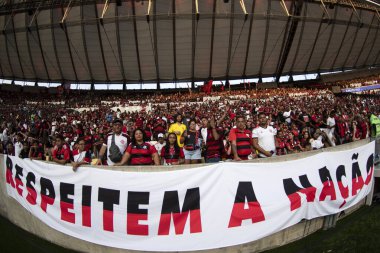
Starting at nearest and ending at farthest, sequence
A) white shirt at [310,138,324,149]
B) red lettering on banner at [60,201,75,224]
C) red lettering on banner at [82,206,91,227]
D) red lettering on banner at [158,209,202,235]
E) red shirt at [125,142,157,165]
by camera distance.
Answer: red lettering on banner at [158,209,202,235] → red lettering on banner at [82,206,91,227] → red lettering on banner at [60,201,75,224] → red shirt at [125,142,157,165] → white shirt at [310,138,324,149]

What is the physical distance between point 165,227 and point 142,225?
0.33m

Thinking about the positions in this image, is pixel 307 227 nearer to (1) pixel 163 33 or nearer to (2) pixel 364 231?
(2) pixel 364 231

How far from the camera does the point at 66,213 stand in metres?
4.79

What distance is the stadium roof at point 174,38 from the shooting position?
3469 centimetres

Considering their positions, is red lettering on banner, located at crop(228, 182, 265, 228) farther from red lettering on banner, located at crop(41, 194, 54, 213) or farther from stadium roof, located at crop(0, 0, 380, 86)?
stadium roof, located at crop(0, 0, 380, 86)

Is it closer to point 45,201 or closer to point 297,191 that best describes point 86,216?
point 45,201

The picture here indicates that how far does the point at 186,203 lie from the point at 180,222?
0.28 meters

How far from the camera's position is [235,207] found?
4301 mm

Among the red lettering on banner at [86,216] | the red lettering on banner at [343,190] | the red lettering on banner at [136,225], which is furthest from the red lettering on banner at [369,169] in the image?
the red lettering on banner at [86,216]

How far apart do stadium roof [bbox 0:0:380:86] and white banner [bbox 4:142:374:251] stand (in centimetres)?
2952

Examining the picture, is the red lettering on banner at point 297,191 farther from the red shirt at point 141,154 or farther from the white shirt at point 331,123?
the white shirt at point 331,123

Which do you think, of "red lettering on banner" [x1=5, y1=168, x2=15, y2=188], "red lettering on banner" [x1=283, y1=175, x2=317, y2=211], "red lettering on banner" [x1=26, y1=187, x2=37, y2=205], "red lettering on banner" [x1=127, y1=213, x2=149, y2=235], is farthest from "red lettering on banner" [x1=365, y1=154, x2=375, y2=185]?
"red lettering on banner" [x1=5, y1=168, x2=15, y2=188]

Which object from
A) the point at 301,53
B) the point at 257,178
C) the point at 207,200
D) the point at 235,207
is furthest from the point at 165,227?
the point at 301,53

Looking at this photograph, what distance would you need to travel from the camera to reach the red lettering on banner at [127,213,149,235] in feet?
14.0
